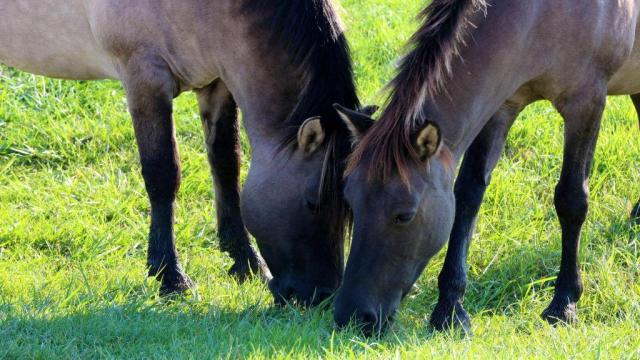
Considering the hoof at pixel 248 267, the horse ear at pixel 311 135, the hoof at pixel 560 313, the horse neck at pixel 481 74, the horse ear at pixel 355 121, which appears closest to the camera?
the horse ear at pixel 355 121

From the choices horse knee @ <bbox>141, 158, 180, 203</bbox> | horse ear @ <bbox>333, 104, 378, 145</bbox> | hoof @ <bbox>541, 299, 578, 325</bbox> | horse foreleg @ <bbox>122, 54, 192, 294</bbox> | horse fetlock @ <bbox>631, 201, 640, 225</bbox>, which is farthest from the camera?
horse fetlock @ <bbox>631, 201, 640, 225</bbox>

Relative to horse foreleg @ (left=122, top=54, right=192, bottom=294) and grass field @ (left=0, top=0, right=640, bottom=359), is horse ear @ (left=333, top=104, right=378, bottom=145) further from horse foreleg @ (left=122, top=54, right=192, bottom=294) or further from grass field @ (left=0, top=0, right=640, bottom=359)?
horse foreleg @ (left=122, top=54, right=192, bottom=294)

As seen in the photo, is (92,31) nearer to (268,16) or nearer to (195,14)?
(195,14)

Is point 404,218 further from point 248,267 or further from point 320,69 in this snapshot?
point 248,267

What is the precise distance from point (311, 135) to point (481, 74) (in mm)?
853

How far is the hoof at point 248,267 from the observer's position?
20.1ft

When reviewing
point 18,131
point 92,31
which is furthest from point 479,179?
point 18,131

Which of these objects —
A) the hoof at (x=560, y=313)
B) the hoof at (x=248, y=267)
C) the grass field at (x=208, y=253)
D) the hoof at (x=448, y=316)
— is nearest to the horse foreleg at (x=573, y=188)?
the hoof at (x=560, y=313)

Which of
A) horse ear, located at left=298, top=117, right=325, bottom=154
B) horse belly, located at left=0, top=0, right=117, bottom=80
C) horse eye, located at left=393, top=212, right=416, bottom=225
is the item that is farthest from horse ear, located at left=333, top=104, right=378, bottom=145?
horse belly, located at left=0, top=0, right=117, bottom=80

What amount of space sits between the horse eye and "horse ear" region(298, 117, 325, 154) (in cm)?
68

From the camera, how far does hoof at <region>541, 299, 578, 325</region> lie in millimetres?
5344

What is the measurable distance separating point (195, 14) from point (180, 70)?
A: 32 cm

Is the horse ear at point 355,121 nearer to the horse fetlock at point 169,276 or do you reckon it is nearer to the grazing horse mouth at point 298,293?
the grazing horse mouth at point 298,293

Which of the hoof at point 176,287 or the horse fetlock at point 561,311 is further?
the hoof at point 176,287
